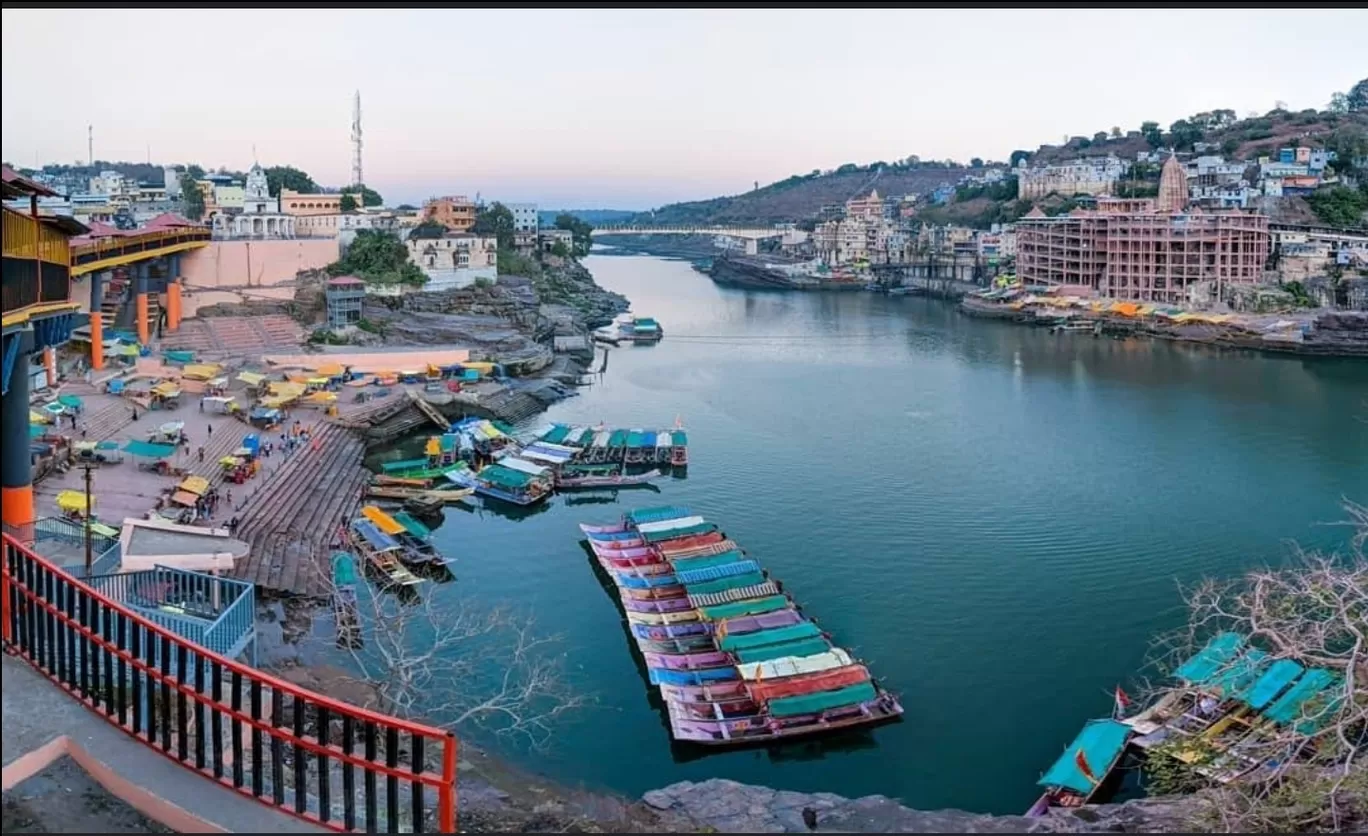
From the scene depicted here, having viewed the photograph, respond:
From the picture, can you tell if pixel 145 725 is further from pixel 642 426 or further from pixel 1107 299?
pixel 1107 299

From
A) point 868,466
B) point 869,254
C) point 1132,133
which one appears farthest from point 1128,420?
point 1132,133

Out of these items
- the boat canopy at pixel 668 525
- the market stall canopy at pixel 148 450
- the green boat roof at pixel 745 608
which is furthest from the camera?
the market stall canopy at pixel 148 450

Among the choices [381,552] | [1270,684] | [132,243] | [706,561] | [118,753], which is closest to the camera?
[118,753]

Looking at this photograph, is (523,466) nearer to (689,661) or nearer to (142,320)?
(689,661)

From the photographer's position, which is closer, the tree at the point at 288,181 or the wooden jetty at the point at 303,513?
the wooden jetty at the point at 303,513

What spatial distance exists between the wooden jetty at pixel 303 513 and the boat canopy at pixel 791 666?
101 inches

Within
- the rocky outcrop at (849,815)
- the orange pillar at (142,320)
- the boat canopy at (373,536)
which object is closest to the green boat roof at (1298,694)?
the rocky outcrop at (849,815)

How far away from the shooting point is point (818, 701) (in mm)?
5613

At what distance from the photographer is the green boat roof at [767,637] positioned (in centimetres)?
622

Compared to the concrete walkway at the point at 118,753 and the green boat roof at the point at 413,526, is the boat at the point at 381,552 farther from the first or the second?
the concrete walkway at the point at 118,753

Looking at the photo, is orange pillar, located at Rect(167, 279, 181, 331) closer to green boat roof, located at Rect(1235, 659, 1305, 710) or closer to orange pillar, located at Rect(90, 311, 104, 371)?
orange pillar, located at Rect(90, 311, 104, 371)

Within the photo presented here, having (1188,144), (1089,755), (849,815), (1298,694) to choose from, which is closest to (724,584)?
(1089,755)

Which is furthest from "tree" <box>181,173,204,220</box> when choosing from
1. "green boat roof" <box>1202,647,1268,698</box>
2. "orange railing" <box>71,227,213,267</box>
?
"green boat roof" <box>1202,647,1268,698</box>

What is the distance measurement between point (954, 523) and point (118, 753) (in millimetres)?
7227
